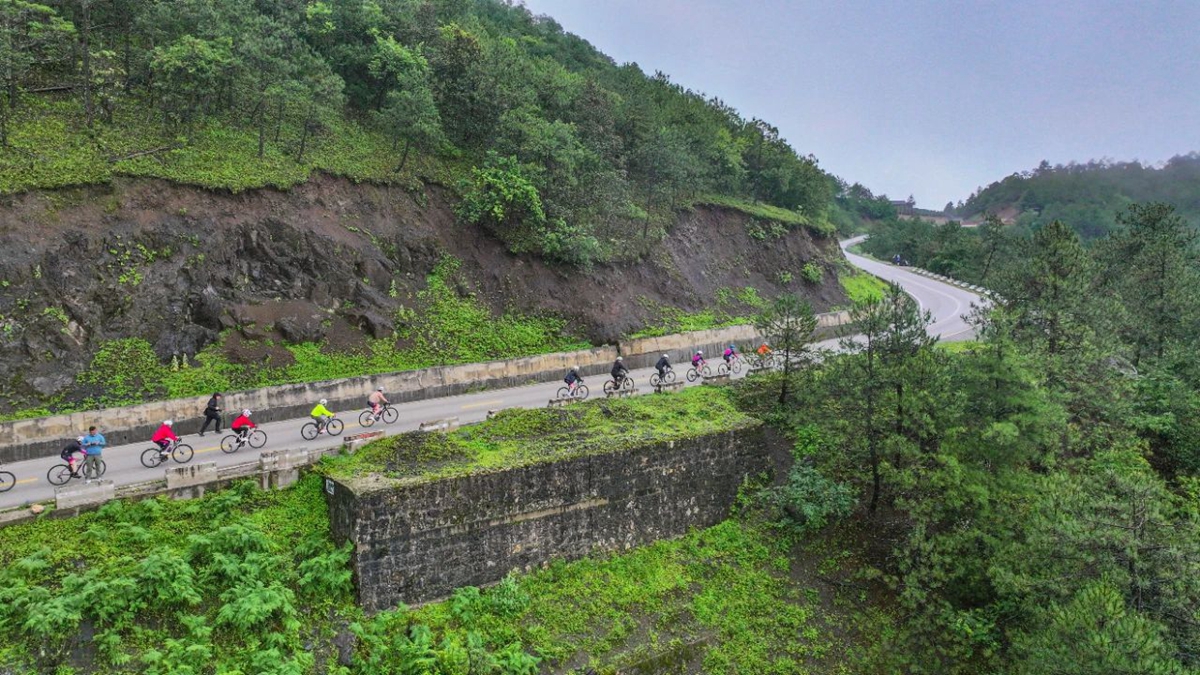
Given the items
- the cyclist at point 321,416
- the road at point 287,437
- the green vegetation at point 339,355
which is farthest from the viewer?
the green vegetation at point 339,355

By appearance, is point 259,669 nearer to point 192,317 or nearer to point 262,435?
point 262,435

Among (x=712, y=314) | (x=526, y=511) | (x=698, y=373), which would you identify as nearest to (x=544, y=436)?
(x=526, y=511)

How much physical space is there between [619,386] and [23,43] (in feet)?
80.1

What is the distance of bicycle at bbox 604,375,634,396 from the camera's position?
78.9ft

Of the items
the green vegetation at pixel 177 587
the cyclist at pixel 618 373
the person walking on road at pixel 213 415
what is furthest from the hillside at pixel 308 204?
the green vegetation at pixel 177 587

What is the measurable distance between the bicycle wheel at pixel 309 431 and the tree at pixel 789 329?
47.0ft

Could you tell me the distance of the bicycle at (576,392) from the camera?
24188 mm

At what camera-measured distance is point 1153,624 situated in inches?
456

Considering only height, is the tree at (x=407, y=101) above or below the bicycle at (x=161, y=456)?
above

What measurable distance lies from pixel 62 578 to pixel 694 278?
30874mm

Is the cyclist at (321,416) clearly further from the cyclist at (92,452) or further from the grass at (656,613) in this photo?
the grass at (656,613)

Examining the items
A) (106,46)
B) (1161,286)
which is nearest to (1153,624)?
(1161,286)

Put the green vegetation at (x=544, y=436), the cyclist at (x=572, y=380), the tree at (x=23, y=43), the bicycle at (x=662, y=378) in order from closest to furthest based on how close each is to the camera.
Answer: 1. the green vegetation at (x=544, y=436)
2. the tree at (x=23, y=43)
3. the cyclist at (x=572, y=380)
4. the bicycle at (x=662, y=378)

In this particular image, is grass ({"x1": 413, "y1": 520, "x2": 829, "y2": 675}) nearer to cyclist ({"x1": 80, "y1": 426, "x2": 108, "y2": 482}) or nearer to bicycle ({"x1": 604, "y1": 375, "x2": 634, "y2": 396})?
bicycle ({"x1": 604, "y1": 375, "x2": 634, "y2": 396})
